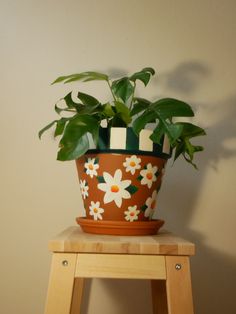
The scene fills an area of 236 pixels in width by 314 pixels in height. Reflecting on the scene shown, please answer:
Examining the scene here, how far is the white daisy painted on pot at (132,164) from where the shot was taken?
2.32ft

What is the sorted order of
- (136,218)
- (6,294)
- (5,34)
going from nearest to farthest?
1. (136,218)
2. (6,294)
3. (5,34)

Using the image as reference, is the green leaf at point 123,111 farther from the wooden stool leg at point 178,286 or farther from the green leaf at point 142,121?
the wooden stool leg at point 178,286

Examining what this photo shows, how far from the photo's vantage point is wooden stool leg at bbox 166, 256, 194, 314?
563 millimetres

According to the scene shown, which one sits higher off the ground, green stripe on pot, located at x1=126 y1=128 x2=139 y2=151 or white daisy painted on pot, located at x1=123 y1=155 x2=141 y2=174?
green stripe on pot, located at x1=126 y1=128 x2=139 y2=151

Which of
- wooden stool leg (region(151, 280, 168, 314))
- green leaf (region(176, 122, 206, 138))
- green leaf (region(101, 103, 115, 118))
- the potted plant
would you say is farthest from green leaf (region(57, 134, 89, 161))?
wooden stool leg (region(151, 280, 168, 314))

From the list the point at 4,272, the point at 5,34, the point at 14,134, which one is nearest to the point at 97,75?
the point at 14,134

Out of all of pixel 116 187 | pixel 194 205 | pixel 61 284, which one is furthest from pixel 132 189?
pixel 194 205

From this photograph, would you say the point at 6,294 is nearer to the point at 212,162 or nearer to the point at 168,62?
the point at 212,162

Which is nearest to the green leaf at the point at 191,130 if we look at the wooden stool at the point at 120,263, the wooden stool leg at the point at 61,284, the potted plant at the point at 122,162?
the potted plant at the point at 122,162

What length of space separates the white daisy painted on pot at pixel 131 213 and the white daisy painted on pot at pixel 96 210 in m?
0.06

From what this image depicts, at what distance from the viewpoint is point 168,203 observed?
1.09 metres

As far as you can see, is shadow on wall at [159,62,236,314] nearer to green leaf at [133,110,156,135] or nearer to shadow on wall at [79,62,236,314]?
shadow on wall at [79,62,236,314]

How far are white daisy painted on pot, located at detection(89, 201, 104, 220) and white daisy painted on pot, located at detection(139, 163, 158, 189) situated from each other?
116 mm

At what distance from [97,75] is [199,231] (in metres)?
0.64
